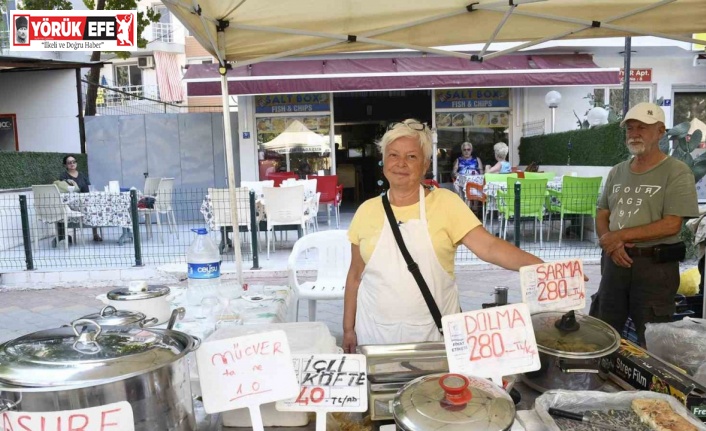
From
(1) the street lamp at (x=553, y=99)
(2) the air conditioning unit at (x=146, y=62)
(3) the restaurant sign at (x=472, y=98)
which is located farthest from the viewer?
(2) the air conditioning unit at (x=146, y=62)

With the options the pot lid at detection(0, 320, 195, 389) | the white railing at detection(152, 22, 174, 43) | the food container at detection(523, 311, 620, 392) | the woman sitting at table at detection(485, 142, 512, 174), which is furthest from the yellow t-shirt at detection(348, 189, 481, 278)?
the white railing at detection(152, 22, 174, 43)

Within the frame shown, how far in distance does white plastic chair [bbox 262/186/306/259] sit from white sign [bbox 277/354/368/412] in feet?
21.1

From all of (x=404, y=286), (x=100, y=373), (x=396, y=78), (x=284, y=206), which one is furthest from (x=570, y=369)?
(x=396, y=78)

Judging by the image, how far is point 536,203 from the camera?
312 inches

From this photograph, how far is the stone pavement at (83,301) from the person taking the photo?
5.25 metres

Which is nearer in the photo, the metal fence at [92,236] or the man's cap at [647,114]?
the man's cap at [647,114]

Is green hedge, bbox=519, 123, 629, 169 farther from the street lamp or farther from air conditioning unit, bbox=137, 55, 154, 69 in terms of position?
air conditioning unit, bbox=137, 55, 154, 69

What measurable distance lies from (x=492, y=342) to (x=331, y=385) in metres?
0.45

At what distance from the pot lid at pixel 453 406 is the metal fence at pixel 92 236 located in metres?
6.14

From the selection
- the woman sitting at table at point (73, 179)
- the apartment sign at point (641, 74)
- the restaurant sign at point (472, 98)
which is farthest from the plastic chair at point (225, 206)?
the apartment sign at point (641, 74)

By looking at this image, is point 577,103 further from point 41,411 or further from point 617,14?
point 41,411

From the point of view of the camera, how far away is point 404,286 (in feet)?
7.17

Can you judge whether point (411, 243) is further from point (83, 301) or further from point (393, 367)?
point (83, 301)

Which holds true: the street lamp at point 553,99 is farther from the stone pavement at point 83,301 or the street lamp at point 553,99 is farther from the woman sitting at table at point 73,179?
the woman sitting at table at point 73,179
